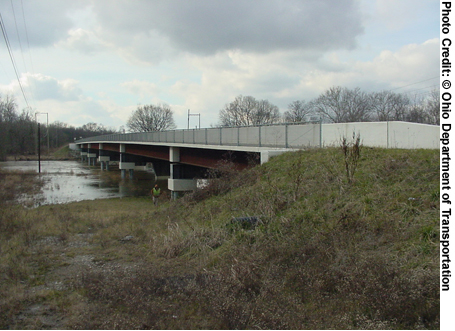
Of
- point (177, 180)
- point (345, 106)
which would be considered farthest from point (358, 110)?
point (177, 180)

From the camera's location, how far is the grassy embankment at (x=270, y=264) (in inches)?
182

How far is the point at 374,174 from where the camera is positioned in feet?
31.9

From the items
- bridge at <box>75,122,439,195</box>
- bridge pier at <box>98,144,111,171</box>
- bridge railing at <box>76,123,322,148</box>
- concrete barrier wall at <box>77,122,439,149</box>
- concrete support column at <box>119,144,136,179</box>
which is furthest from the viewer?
bridge pier at <box>98,144,111,171</box>

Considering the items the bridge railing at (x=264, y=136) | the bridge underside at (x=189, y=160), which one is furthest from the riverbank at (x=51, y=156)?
the bridge railing at (x=264, y=136)

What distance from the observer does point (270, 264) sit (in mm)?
6145

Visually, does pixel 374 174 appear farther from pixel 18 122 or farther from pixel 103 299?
pixel 18 122

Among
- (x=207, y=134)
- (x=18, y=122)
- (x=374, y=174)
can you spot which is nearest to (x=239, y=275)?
(x=374, y=174)

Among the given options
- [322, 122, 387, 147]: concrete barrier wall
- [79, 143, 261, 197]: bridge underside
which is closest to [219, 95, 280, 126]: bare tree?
[79, 143, 261, 197]: bridge underside

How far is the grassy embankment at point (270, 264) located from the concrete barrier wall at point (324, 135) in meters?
2.06

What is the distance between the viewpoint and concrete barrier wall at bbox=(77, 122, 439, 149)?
43.1 ft

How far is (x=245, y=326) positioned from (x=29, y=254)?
669 centimetres

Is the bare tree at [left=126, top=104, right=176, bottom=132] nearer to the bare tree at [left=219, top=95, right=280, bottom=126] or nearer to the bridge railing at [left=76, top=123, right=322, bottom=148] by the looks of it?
the bare tree at [left=219, top=95, right=280, bottom=126]

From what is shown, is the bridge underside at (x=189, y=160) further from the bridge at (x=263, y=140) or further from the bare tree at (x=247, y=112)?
the bare tree at (x=247, y=112)

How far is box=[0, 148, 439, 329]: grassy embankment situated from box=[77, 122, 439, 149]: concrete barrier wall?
6.74ft
